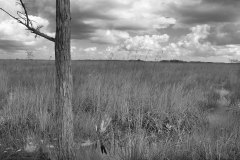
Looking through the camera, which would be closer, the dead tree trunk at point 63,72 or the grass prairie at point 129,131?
the dead tree trunk at point 63,72

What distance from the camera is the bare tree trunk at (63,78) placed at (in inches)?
104

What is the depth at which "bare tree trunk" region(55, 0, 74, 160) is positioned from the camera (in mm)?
2654

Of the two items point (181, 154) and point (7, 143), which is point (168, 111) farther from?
point (7, 143)

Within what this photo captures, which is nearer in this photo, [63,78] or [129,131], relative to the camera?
[63,78]

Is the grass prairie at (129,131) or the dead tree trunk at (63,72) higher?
the dead tree trunk at (63,72)

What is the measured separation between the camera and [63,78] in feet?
8.91

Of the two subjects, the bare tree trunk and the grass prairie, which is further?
the grass prairie

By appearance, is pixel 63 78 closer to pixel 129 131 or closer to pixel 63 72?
pixel 63 72

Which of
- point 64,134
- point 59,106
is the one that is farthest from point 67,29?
point 64,134

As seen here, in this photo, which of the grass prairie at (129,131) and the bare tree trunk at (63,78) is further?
the grass prairie at (129,131)

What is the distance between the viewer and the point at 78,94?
584 centimetres

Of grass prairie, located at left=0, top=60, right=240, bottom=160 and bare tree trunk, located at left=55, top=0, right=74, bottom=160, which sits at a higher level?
bare tree trunk, located at left=55, top=0, right=74, bottom=160

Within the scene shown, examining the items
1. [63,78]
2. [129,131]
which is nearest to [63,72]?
[63,78]

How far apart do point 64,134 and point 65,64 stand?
82 cm
